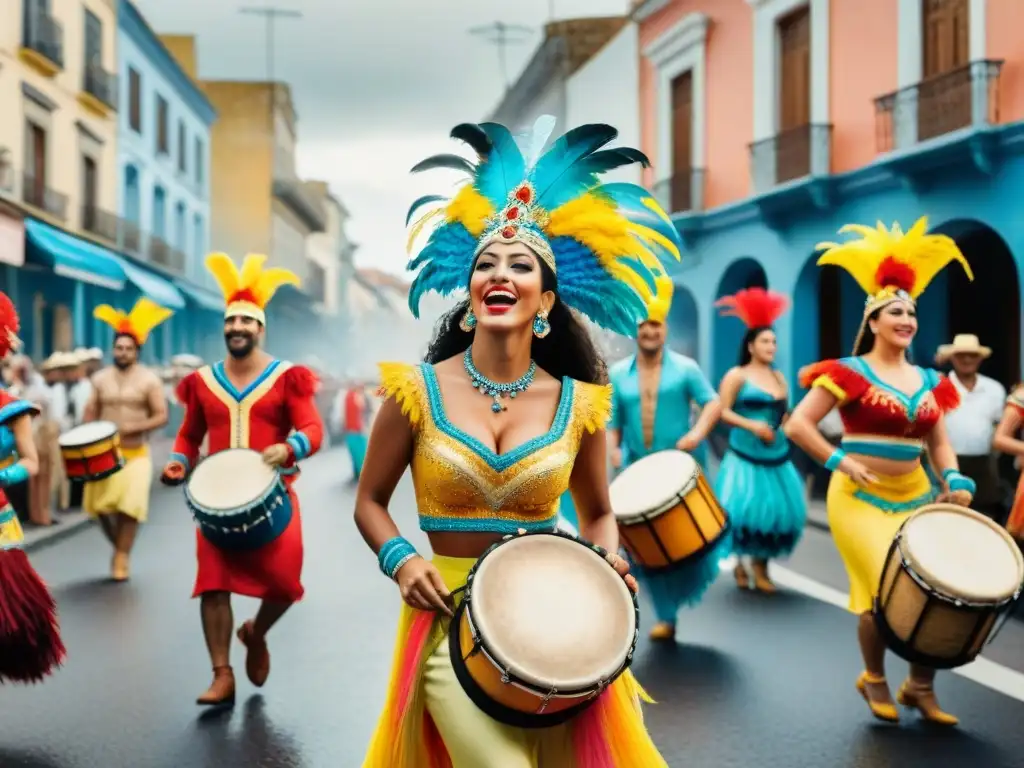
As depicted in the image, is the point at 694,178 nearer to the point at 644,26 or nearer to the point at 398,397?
the point at 644,26

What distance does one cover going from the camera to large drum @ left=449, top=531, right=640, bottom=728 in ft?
10.4

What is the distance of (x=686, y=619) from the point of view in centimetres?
867

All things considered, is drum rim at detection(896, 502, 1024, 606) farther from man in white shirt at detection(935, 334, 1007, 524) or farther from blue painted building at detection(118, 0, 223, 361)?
blue painted building at detection(118, 0, 223, 361)

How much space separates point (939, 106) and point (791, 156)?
4.21m

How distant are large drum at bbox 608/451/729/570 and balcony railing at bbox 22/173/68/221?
18813 mm

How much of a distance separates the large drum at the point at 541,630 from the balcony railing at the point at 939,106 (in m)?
13.9

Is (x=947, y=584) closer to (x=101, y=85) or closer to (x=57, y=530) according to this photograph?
(x=57, y=530)

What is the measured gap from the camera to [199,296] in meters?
39.7

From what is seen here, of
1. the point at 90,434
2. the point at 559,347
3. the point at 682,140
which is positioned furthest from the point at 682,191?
the point at 559,347

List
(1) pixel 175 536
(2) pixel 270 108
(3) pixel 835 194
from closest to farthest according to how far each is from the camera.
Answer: (1) pixel 175 536 → (3) pixel 835 194 → (2) pixel 270 108

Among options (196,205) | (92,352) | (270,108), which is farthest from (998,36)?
(270,108)

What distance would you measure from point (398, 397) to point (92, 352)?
1390cm

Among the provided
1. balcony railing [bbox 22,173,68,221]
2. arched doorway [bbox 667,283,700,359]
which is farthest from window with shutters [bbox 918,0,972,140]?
balcony railing [bbox 22,173,68,221]

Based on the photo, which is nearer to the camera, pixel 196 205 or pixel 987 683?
pixel 987 683
